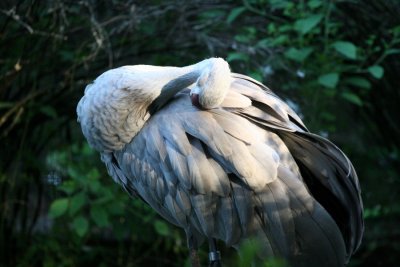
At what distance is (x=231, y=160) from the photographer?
3.88m

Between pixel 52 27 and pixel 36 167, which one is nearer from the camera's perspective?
pixel 52 27

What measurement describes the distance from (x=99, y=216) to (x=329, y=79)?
195 centimetres

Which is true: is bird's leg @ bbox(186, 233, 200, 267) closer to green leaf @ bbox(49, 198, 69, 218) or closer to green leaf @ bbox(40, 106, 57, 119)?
green leaf @ bbox(49, 198, 69, 218)

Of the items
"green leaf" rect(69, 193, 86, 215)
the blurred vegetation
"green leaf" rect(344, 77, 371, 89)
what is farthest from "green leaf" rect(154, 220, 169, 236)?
"green leaf" rect(344, 77, 371, 89)

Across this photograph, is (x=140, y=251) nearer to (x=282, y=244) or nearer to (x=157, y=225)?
(x=157, y=225)

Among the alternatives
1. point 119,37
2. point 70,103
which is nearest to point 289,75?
point 119,37

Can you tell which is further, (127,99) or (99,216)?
(99,216)

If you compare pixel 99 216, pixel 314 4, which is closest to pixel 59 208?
pixel 99 216

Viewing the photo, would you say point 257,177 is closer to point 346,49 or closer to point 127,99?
point 127,99

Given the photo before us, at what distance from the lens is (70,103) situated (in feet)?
20.3

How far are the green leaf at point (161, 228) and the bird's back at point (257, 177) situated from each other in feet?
5.91

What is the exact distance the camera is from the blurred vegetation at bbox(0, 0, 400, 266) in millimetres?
5473

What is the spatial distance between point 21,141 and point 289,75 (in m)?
2.18

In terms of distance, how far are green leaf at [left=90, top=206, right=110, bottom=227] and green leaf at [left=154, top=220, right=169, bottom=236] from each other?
465 millimetres
